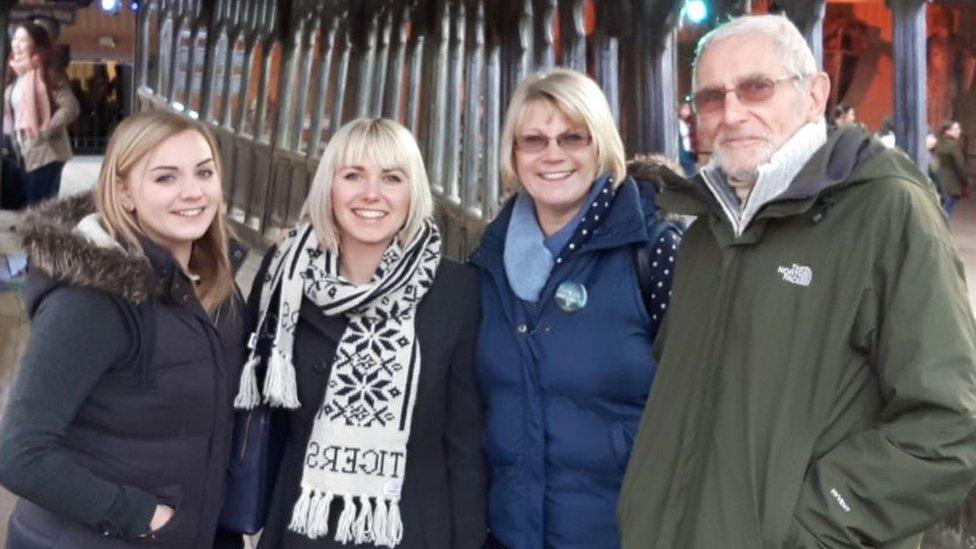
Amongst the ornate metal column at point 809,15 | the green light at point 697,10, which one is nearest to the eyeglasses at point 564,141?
the ornate metal column at point 809,15

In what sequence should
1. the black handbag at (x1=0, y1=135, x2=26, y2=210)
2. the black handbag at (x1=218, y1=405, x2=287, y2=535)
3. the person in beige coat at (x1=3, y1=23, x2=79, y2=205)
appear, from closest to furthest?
the black handbag at (x1=218, y1=405, x2=287, y2=535) < the person in beige coat at (x1=3, y1=23, x2=79, y2=205) < the black handbag at (x1=0, y1=135, x2=26, y2=210)

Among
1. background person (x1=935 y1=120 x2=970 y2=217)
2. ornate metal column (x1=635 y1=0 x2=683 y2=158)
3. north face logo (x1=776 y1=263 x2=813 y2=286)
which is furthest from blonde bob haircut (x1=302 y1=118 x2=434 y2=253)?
background person (x1=935 y1=120 x2=970 y2=217)

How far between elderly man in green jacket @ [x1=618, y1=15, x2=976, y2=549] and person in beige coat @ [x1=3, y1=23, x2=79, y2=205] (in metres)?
10.6

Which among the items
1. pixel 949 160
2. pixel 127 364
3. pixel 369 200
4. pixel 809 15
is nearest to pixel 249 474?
pixel 127 364

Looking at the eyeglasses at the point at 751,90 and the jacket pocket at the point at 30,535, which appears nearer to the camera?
the eyeglasses at the point at 751,90

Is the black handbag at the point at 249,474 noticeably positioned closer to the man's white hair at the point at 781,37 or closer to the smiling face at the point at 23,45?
the man's white hair at the point at 781,37

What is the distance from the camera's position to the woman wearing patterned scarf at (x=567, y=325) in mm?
3260

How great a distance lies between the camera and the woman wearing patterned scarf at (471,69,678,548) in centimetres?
326

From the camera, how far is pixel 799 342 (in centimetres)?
238

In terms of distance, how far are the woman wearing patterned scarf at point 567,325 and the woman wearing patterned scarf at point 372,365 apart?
0.29 ft

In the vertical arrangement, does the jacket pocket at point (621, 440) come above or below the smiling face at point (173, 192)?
below

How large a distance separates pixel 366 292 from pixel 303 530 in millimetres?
574

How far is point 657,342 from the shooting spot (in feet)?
9.95

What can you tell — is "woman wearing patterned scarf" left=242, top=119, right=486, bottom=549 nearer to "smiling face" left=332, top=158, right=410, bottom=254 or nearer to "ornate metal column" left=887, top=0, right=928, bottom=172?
"smiling face" left=332, top=158, right=410, bottom=254
